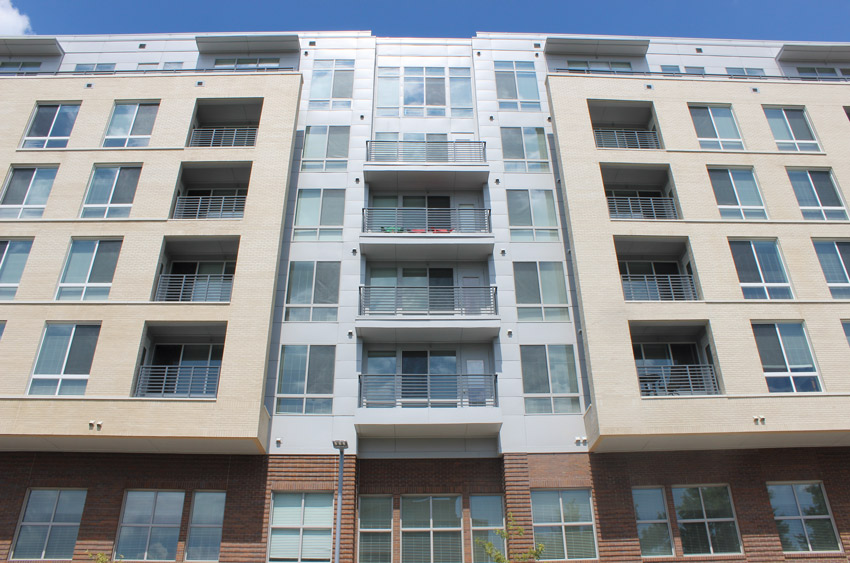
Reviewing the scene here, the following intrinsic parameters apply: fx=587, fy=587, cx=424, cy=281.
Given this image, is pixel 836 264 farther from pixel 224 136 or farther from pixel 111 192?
pixel 111 192

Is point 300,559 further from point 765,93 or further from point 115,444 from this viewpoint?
point 765,93

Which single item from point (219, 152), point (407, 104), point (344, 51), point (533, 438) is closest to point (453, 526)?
point (533, 438)

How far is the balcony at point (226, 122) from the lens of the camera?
2283 centimetres

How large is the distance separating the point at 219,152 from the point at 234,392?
9272mm

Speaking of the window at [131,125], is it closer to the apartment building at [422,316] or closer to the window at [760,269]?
the apartment building at [422,316]

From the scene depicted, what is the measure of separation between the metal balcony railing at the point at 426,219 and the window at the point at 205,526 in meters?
10.3

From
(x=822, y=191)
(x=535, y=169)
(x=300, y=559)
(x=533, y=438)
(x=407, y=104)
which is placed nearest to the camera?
(x=300, y=559)

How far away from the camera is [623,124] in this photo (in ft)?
79.2

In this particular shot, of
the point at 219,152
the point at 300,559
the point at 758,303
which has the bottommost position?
the point at 300,559

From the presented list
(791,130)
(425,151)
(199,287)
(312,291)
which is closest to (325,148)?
(425,151)

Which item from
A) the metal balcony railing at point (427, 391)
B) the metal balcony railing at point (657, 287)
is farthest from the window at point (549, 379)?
the metal balcony railing at point (657, 287)

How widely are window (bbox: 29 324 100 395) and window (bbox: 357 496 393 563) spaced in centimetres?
899

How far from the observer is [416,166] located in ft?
73.0

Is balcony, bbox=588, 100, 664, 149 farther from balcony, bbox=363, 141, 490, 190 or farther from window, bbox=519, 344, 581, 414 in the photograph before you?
window, bbox=519, 344, 581, 414
